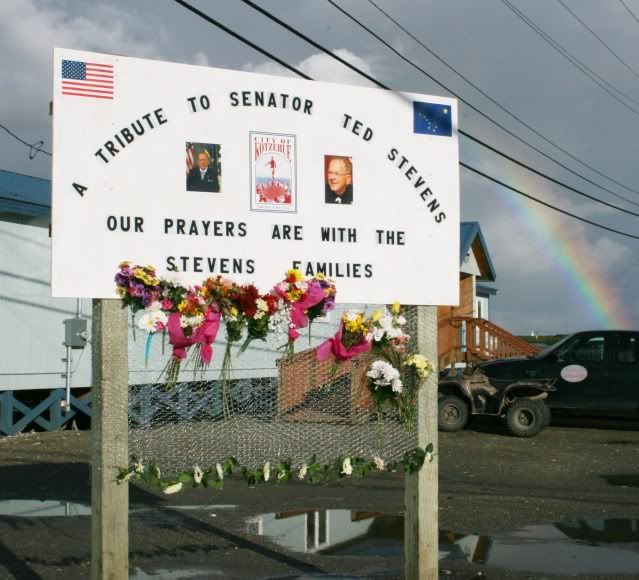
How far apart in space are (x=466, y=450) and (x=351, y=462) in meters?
10.4

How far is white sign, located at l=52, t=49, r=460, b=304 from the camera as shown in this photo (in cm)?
616

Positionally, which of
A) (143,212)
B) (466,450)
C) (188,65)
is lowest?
(466,450)

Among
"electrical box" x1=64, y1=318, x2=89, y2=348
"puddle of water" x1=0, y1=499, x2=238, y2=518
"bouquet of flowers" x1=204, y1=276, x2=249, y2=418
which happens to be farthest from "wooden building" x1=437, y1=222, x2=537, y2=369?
"bouquet of flowers" x1=204, y1=276, x2=249, y2=418

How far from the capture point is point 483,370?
20.0 metres

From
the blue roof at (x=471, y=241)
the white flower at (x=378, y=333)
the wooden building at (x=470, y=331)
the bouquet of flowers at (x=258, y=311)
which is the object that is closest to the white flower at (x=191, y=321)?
the bouquet of flowers at (x=258, y=311)

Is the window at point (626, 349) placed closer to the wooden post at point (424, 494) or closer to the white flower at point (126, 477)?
the wooden post at point (424, 494)

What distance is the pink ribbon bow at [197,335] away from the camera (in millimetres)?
6031

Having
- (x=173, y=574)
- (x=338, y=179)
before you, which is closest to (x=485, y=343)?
(x=173, y=574)

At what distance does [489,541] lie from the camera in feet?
30.9

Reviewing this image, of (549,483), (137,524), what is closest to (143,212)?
(137,524)

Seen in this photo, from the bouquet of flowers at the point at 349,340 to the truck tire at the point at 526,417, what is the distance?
41.4ft

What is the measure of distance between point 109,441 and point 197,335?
0.82 m

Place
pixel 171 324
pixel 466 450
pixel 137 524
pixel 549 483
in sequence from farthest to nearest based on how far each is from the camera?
pixel 466 450 < pixel 549 483 < pixel 137 524 < pixel 171 324

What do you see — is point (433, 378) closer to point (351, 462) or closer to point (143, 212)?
point (351, 462)
